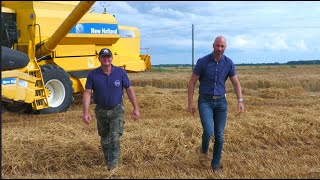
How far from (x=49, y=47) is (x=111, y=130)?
561 centimetres

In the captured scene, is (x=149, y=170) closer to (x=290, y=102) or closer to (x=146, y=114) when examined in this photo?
(x=146, y=114)

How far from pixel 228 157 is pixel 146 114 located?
14.5 ft

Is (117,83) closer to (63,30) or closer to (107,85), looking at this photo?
(107,85)

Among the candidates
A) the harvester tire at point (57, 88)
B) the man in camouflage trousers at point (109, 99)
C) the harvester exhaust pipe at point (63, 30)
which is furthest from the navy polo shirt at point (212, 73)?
the harvester tire at point (57, 88)

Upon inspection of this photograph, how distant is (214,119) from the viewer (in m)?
6.01

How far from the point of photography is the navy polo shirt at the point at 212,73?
589cm

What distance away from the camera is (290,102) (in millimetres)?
14836

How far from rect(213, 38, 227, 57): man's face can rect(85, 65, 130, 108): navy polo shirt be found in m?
1.20

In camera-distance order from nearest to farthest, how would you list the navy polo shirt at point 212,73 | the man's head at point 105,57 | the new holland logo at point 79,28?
the man's head at point 105,57 → the navy polo shirt at point 212,73 → the new holland logo at point 79,28

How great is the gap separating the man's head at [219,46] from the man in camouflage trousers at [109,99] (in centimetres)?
119

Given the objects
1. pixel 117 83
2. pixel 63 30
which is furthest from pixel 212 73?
pixel 63 30

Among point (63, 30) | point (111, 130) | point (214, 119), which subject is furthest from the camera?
point (63, 30)

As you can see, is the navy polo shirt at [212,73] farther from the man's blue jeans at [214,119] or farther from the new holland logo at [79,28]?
the new holland logo at [79,28]

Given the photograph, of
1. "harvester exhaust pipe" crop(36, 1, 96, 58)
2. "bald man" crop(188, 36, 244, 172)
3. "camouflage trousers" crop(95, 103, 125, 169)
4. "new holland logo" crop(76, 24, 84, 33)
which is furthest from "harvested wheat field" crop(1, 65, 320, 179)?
"new holland logo" crop(76, 24, 84, 33)
